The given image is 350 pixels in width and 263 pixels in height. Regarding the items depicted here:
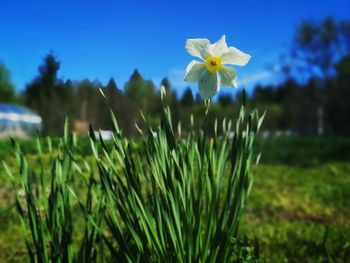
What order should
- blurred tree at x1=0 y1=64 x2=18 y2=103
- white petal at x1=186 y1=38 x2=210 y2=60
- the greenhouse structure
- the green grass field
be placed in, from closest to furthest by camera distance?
1. white petal at x1=186 y1=38 x2=210 y2=60
2. the green grass field
3. the greenhouse structure
4. blurred tree at x1=0 y1=64 x2=18 y2=103

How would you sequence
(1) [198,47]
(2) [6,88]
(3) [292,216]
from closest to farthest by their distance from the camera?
(1) [198,47] → (3) [292,216] → (2) [6,88]

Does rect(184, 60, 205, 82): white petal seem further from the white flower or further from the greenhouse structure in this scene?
the greenhouse structure

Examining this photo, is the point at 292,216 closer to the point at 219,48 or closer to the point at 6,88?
the point at 219,48

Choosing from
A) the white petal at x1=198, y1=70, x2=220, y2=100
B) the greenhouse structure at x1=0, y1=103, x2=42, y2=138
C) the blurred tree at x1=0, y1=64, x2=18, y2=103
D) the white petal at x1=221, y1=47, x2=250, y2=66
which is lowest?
the white petal at x1=198, y1=70, x2=220, y2=100

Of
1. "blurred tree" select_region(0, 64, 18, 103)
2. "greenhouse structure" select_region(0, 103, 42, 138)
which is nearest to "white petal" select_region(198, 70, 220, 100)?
"greenhouse structure" select_region(0, 103, 42, 138)

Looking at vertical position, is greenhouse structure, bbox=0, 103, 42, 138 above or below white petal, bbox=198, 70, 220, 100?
above

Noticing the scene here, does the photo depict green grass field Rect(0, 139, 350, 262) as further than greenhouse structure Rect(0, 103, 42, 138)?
No

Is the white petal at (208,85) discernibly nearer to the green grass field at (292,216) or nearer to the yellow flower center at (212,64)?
the yellow flower center at (212,64)

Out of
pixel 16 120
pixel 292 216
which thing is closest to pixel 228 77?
pixel 292 216
